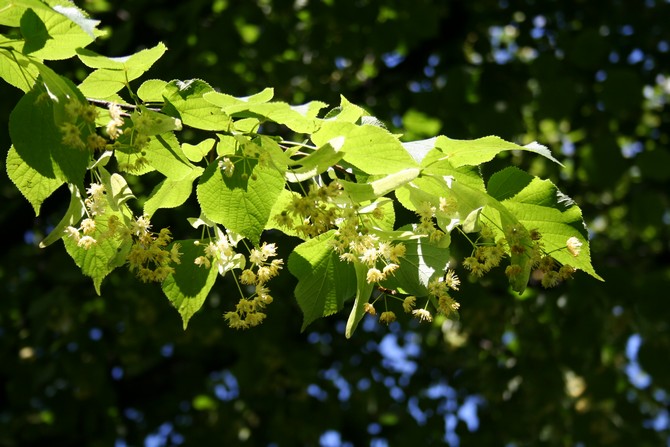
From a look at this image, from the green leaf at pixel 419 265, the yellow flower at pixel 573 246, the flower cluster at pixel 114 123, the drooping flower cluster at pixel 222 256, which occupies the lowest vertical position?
the drooping flower cluster at pixel 222 256

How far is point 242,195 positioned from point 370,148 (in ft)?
0.79

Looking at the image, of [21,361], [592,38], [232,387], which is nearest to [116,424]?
[21,361]

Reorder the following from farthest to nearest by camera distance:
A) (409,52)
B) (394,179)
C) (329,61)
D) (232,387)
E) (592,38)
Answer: (232,387), (409,52), (329,61), (592,38), (394,179)

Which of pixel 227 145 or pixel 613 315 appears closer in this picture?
pixel 227 145

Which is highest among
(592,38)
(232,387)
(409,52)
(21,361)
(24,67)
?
(24,67)

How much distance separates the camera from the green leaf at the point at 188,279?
1535 millimetres

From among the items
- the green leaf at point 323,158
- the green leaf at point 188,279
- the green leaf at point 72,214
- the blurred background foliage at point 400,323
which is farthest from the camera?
the blurred background foliage at point 400,323

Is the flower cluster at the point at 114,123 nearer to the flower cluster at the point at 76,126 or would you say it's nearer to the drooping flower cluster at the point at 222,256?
the flower cluster at the point at 76,126

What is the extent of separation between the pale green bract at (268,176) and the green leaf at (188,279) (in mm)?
80

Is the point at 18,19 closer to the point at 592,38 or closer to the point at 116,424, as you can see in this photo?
the point at 592,38

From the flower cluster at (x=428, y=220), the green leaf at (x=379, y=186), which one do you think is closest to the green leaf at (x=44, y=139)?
the green leaf at (x=379, y=186)

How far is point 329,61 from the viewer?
519 centimetres

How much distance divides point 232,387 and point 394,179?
17.6ft

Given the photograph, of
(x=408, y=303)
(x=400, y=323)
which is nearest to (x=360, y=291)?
(x=408, y=303)
